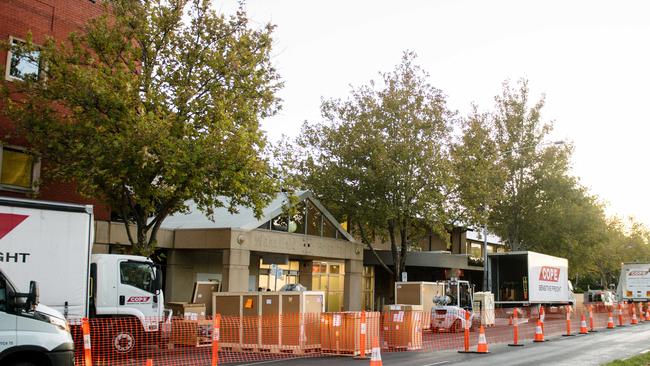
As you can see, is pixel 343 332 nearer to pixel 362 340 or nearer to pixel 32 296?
pixel 362 340

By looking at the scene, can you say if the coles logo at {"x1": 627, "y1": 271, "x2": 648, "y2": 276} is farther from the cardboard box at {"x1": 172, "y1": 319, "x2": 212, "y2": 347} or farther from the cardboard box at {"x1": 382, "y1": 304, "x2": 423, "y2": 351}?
the cardboard box at {"x1": 172, "y1": 319, "x2": 212, "y2": 347}

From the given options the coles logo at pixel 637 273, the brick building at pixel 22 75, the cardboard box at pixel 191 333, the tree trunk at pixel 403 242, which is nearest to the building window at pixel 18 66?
the brick building at pixel 22 75

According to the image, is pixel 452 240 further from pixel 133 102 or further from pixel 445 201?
pixel 133 102

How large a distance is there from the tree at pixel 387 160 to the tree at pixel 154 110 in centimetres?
1218

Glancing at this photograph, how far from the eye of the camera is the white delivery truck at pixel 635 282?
4306cm

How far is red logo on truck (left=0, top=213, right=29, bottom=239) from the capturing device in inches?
508

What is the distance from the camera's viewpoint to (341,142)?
3422cm

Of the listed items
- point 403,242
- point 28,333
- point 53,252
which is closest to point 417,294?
point 403,242

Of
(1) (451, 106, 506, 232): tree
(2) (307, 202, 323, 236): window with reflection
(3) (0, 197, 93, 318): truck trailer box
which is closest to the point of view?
(3) (0, 197, 93, 318): truck trailer box

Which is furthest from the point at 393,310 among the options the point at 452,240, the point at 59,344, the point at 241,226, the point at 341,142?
the point at 452,240

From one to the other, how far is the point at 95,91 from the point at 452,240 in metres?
37.1

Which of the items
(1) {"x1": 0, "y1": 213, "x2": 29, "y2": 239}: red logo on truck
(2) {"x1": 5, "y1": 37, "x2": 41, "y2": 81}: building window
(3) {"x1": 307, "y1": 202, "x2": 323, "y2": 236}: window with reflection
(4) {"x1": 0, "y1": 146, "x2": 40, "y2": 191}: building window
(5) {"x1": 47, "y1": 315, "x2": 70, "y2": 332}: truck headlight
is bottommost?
(5) {"x1": 47, "y1": 315, "x2": 70, "y2": 332}: truck headlight

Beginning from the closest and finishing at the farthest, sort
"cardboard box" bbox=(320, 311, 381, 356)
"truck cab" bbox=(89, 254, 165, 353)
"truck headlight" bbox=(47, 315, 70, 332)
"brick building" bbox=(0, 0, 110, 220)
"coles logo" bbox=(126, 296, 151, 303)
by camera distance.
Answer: "truck headlight" bbox=(47, 315, 70, 332), "truck cab" bbox=(89, 254, 165, 353), "coles logo" bbox=(126, 296, 151, 303), "cardboard box" bbox=(320, 311, 381, 356), "brick building" bbox=(0, 0, 110, 220)

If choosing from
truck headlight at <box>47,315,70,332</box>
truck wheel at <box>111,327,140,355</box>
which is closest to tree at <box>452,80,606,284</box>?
truck wheel at <box>111,327,140,355</box>
